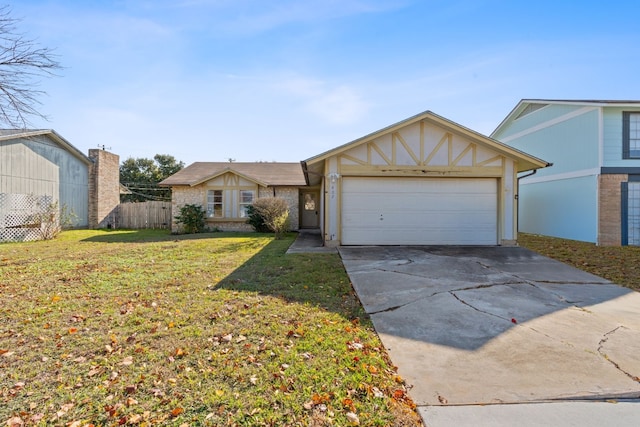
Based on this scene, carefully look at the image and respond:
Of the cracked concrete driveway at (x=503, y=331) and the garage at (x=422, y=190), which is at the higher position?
the garage at (x=422, y=190)

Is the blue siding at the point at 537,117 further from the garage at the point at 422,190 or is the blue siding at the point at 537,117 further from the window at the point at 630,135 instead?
the garage at the point at 422,190

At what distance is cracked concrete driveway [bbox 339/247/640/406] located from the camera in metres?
2.94

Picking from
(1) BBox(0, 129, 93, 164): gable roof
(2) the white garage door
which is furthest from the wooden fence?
(2) the white garage door

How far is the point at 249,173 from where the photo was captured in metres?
19.6

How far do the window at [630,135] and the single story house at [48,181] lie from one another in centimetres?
2347

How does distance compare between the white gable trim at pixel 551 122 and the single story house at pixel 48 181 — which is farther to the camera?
the single story house at pixel 48 181

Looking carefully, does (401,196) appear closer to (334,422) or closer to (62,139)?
(334,422)

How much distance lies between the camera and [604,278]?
7.03 metres

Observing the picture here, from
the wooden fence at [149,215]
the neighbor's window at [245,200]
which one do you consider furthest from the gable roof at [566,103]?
the wooden fence at [149,215]

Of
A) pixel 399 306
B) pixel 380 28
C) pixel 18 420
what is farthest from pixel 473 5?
pixel 18 420

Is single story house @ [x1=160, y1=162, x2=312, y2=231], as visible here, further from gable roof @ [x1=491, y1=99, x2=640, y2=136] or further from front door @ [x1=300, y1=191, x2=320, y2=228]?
gable roof @ [x1=491, y1=99, x2=640, y2=136]

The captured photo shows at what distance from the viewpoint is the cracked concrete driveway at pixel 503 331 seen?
2939mm

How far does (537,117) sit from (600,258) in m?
9.01

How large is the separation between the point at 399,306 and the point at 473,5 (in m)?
8.13
